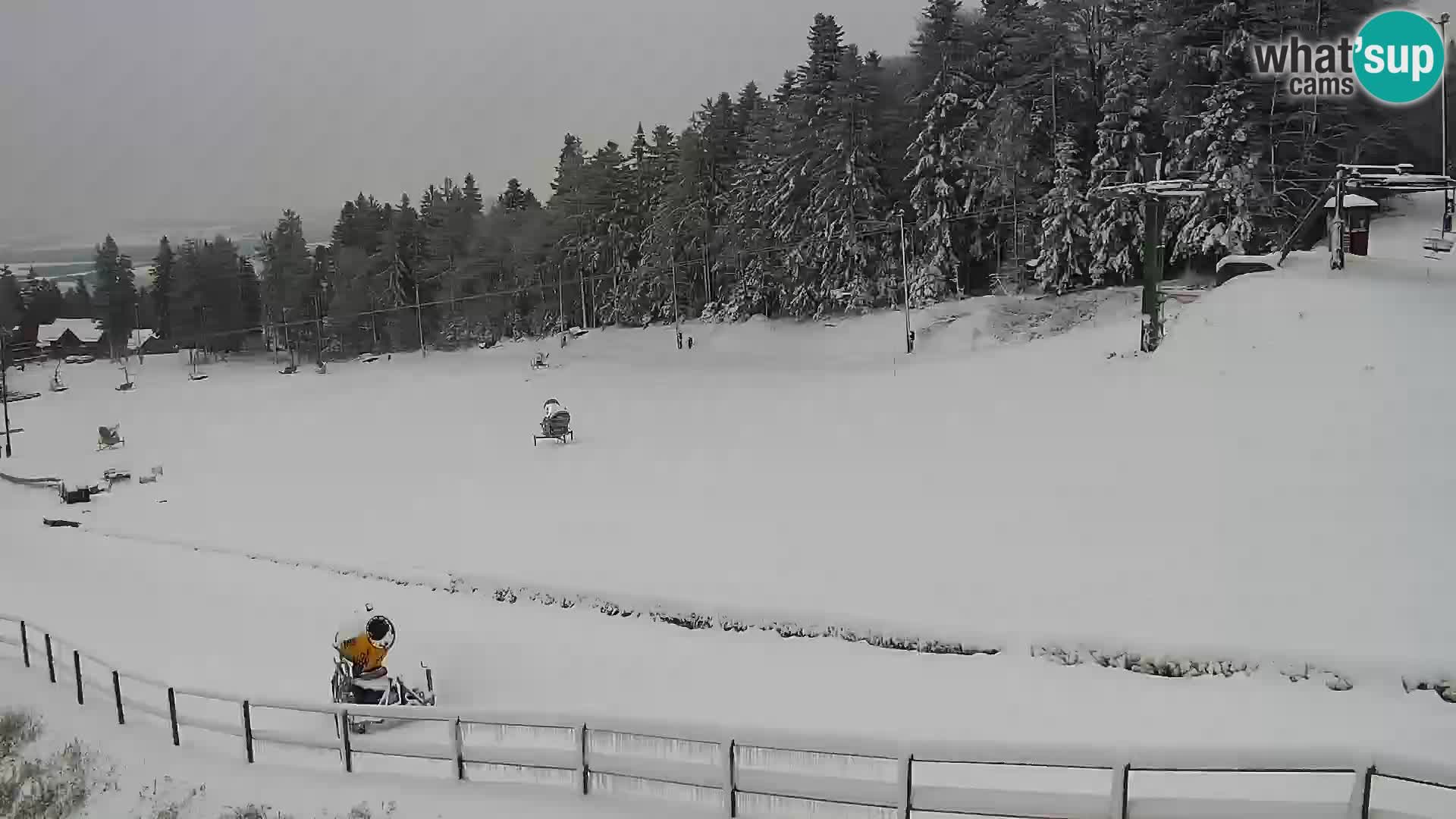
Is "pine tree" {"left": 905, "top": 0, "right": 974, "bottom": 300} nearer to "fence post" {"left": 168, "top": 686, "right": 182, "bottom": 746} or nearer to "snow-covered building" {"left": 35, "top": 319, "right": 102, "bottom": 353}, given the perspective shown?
"fence post" {"left": 168, "top": 686, "right": 182, "bottom": 746}

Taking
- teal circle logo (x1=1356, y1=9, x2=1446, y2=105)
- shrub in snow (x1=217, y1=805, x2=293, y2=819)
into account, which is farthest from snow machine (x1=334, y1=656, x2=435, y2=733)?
teal circle logo (x1=1356, y1=9, x2=1446, y2=105)

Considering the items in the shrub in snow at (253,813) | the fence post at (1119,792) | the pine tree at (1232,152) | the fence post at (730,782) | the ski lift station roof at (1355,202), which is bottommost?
the shrub in snow at (253,813)

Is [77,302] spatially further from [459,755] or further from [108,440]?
[459,755]

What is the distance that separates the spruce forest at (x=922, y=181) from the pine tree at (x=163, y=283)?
24723mm

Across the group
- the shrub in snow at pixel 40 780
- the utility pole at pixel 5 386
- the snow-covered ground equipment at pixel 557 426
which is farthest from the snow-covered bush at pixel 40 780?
the utility pole at pixel 5 386

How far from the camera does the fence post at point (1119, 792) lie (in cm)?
863

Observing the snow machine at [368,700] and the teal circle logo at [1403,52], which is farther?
the teal circle logo at [1403,52]

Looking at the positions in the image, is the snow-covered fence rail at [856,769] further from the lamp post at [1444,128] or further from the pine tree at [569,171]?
the pine tree at [569,171]

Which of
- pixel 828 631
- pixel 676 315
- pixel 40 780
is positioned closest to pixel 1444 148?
pixel 828 631

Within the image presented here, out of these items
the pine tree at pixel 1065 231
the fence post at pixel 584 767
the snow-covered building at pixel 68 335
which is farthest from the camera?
the snow-covered building at pixel 68 335

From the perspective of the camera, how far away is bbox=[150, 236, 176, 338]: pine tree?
10938cm

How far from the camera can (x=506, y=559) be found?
24.6 meters

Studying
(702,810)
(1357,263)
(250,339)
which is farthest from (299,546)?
(250,339)

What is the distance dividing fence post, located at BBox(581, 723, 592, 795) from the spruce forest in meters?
40.4
